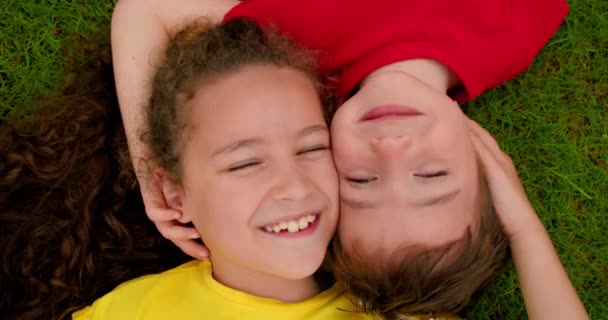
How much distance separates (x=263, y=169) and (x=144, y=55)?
81 cm

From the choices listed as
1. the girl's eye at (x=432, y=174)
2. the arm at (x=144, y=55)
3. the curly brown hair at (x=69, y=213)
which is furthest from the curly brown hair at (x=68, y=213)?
the girl's eye at (x=432, y=174)

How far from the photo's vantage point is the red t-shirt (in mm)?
2182

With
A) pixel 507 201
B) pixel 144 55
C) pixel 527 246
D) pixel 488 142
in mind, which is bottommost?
pixel 527 246

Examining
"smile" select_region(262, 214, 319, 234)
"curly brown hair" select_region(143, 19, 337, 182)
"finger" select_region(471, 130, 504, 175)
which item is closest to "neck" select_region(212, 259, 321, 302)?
"smile" select_region(262, 214, 319, 234)

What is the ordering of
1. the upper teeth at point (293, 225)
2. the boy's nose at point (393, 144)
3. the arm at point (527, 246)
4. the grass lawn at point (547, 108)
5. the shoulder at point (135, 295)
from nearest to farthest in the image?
the boy's nose at point (393, 144), the upper teeth at point (293, 225), the arm at point (527, 246), the shoulder at point (135, 295), the grass lawn at point (547, 108)

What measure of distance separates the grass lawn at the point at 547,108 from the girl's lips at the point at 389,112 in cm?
94

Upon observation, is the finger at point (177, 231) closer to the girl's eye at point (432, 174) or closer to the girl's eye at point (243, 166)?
the girl's eye at point (243, 166)

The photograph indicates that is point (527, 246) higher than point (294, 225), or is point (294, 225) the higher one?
point (294, 225)

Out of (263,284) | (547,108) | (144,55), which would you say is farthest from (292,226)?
(547,108)

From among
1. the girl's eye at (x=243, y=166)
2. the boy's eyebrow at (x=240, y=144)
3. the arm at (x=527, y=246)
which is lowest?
the arm at (x=527, y=246)

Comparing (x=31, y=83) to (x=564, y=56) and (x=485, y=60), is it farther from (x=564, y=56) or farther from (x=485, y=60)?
(x=564, y=56)

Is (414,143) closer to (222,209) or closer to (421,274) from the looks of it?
(421,274)

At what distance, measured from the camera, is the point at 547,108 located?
2729mm

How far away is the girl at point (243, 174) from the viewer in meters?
1.89
